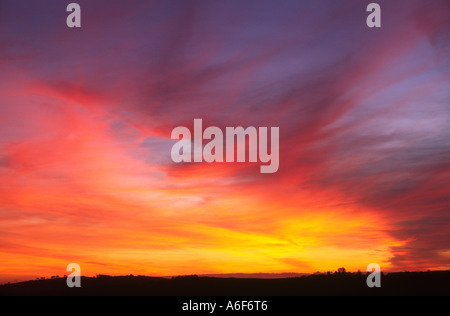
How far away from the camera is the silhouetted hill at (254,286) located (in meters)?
39.3

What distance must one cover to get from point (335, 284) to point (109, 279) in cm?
2086

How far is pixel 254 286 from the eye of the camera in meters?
44.0

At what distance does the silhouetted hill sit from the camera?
39.3 m

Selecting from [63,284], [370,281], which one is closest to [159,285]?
[63,284]

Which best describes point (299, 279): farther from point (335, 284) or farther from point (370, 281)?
point (370, 281)

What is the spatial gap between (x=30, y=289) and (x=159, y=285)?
42.3 ft

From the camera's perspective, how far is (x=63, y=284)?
47.4 metres
